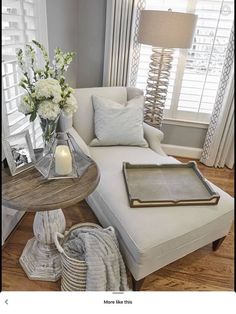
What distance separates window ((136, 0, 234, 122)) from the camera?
77.4 inches

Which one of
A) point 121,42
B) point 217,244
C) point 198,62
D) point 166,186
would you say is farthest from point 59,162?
point 198,62

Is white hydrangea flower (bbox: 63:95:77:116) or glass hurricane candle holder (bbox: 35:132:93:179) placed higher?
white hydrangea flower (bbox: 63:95:77:116)

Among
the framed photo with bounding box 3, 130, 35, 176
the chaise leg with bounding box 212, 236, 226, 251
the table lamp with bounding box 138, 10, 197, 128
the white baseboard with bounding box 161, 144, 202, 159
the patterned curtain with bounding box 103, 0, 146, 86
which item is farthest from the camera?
the white baseboard with bounding box 161, 144, 202, 159

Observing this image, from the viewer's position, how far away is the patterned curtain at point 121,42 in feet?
6.39

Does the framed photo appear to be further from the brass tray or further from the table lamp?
the table lamp

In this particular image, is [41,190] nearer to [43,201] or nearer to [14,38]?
[43,201]

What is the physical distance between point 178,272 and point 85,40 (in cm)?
195

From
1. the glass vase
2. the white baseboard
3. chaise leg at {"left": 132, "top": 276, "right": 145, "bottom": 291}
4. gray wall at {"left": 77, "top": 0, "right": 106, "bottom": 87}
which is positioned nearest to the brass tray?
chaise leg at {"left": 132, "top": 276, "right": 145, "bottom": 291}

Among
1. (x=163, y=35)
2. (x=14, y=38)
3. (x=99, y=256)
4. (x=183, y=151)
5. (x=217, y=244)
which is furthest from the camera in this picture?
(x=183, y=151)

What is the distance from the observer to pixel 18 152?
1.12 meters

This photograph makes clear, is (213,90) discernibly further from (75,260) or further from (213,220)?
(75,260)

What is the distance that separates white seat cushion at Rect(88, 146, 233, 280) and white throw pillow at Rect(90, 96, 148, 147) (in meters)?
0.39

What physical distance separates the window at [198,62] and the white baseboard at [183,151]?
1.02 ft

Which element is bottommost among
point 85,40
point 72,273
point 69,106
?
point 72,273
